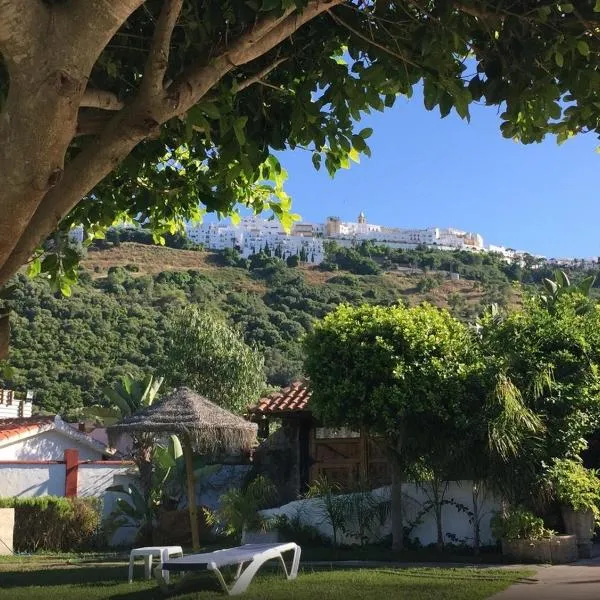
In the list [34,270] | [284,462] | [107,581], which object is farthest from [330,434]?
[34,270]

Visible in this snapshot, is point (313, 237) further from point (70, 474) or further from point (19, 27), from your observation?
point (19, 27)

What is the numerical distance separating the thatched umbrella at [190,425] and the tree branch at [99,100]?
9015 millimetres

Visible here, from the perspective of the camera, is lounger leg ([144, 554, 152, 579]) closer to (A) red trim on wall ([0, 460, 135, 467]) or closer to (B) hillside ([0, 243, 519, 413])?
(A) red trim on wall ([0, 460, 135, 467])

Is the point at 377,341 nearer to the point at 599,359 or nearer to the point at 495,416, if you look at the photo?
the point at 495,416

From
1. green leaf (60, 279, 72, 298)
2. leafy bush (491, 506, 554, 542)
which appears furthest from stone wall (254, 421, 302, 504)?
green leaf (60, 279, 72, 298)

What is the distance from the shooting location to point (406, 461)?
605 inches

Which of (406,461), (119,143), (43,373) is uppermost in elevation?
(43,373)

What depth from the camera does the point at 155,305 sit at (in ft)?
203

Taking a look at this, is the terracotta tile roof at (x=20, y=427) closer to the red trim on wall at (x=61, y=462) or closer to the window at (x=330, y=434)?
the red trim on wall at (x=61, y=462)

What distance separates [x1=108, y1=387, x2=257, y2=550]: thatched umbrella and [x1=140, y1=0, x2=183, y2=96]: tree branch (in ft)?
30.9

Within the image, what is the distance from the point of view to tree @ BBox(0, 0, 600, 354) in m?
4.07

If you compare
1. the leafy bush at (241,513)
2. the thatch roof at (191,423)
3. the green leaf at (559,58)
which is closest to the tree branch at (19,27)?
the green leaf at (559,58)

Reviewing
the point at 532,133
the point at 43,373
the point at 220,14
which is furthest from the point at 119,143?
the point at 43,373

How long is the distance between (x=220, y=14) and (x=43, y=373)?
45254 mm
